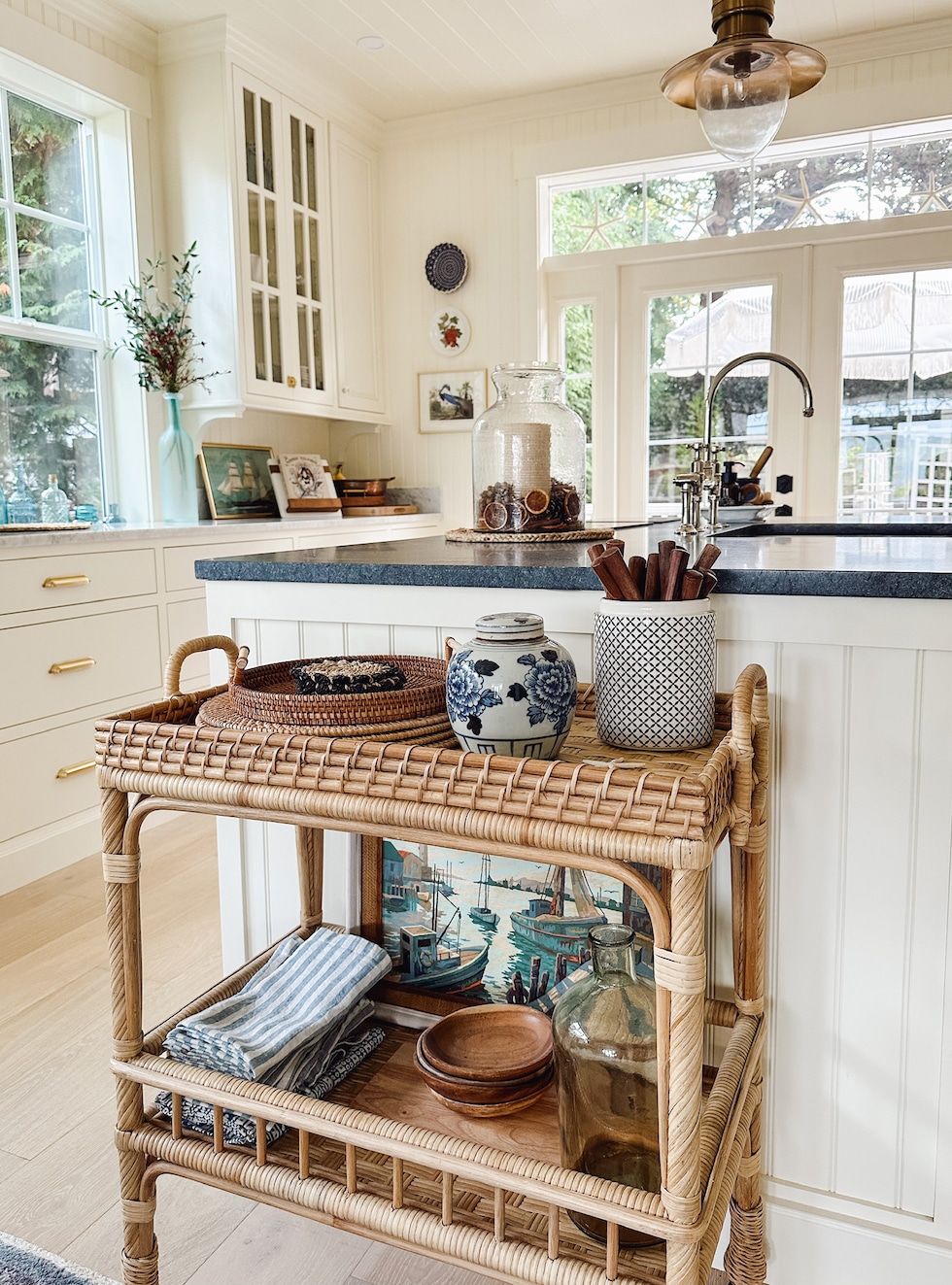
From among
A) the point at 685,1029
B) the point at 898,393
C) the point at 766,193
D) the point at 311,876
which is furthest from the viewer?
the point at 766,193

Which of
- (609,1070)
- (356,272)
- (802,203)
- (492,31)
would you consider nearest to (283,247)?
(356,272)

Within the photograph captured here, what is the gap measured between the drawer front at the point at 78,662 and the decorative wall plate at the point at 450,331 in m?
2.12

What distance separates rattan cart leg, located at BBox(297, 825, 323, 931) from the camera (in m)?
1.47

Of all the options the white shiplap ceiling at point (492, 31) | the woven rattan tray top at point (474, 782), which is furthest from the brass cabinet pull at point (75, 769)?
the white shiplap ceiling at point (492, 31)

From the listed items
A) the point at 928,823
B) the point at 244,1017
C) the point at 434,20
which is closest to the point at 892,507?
the point at 434,20

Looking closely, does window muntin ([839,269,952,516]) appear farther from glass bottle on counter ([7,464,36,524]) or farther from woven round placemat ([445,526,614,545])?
glass bottle on counter ([7,464,36,524])

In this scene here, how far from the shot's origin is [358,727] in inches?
41.2

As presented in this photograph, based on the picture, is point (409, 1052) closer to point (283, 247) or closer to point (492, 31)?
point (283, 247)

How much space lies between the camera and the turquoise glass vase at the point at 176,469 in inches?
142

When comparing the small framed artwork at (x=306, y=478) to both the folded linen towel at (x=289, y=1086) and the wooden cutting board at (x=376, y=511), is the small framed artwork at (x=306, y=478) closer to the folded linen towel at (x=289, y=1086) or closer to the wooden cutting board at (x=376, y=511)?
the wooden cutting board at (x=376, y=511)

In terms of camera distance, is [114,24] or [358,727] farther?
[114,24]

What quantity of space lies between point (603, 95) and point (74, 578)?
302 cm

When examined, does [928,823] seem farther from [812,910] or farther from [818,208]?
[818,208]

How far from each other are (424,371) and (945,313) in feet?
7.33
